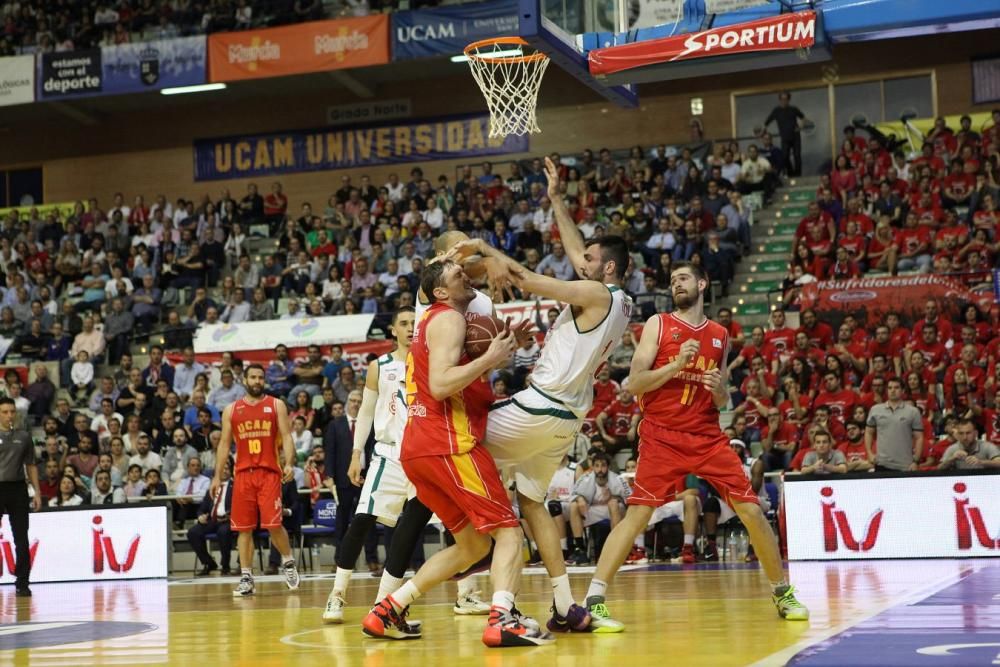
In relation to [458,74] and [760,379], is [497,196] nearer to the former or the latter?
[458,74]

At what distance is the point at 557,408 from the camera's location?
704 centimetres

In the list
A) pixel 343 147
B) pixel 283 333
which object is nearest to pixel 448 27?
pixel 343 147

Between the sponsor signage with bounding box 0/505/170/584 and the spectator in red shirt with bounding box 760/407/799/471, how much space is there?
7395 millimetres

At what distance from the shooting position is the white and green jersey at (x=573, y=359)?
7.06 metres

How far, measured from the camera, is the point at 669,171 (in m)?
23.7

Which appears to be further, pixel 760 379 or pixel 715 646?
pixel 760 379

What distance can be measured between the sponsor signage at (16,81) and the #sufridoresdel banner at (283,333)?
9600mm

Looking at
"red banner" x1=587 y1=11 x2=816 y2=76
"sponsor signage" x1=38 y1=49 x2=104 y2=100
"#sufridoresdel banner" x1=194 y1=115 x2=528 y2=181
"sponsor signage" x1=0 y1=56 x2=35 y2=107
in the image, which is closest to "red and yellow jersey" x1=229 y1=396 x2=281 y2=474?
"red banner" x1=587 y1=11 x2=816 y2=76

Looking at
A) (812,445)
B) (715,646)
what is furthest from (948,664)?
(812,445)

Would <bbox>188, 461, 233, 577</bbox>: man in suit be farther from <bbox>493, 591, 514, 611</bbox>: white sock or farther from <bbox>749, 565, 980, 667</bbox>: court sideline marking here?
<bbox>493, 591, 514, 611</bbox>: white sock

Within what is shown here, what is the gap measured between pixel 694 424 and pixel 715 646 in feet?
5.79

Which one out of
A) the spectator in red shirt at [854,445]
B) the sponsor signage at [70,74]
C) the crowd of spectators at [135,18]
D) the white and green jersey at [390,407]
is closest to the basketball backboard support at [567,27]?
the white and green jersey at [390,407]

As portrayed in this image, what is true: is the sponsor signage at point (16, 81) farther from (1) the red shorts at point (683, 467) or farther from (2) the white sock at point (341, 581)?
(1) the red shorts at point (683, 467)

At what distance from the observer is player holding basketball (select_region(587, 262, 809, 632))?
7.49 metres
